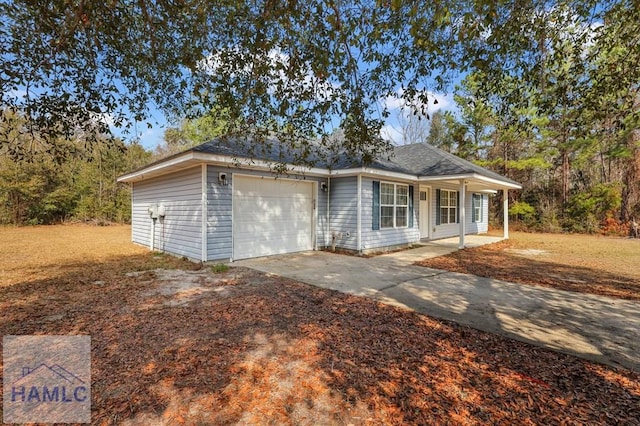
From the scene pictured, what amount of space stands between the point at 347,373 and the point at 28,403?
7.82 feet

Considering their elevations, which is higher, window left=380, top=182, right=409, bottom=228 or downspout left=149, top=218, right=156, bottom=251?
window left=380, top=182, right=409, bottom=228

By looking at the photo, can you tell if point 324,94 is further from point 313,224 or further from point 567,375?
point 313,224

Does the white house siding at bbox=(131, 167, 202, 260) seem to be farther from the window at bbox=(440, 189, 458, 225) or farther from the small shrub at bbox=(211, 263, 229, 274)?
the window at bbox=(440, 189, 458, 225)

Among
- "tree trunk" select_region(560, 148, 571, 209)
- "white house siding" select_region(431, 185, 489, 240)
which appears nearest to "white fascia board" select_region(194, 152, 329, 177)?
"white house siding" select_region(431, 185, 489, 240)

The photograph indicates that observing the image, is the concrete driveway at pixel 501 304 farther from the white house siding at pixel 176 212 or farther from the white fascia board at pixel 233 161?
the white fascia board at pixel 233 161

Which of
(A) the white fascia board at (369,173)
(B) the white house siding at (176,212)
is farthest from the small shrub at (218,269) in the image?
(A) the white fascia board at (369,173)

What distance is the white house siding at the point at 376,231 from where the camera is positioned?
9211 mm

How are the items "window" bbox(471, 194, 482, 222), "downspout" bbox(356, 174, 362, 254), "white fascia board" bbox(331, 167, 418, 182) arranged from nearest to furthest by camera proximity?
1. "white fascia board" bbox(331, 167, 418, 182)
2. "downspout" bbox(356, 174, 362, 254)
3. "window" bbox(471, 194, 482, 222)

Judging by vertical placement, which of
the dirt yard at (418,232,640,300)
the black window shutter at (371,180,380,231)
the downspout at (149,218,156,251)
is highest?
the black window shutter at (371,180,380,231)

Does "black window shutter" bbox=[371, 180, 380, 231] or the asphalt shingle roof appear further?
"black window shutter" bbox=[371, 180, 380, 231]

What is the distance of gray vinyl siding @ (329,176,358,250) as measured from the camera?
363 inches

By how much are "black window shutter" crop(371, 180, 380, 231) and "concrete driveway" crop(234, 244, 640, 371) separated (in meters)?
2.05

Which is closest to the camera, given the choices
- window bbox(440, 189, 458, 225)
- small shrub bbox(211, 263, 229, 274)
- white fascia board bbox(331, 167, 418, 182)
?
small shrub bbox(211, 263, 229, 274)

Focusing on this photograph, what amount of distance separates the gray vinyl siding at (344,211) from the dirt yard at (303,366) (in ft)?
15.0
